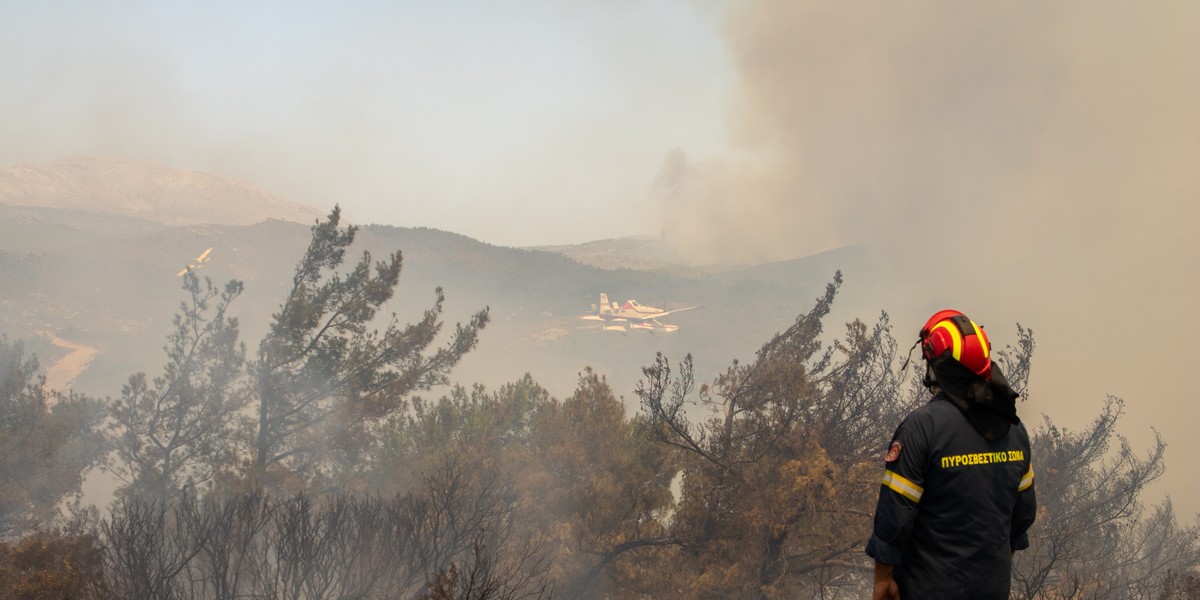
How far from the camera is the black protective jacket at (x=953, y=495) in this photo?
11.2 ft

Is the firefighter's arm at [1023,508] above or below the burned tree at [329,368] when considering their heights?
above

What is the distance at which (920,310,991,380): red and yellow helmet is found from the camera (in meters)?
3.48

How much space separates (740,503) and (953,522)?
1230cm

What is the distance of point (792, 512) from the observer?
14.4 m

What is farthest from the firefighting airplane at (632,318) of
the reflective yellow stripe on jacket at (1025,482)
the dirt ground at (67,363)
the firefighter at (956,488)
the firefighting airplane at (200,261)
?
the firefighter at (956,488)

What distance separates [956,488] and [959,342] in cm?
70

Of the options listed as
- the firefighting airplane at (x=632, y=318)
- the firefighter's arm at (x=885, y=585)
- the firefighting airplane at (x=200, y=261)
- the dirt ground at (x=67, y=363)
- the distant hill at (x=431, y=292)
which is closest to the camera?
the firefighter's arm at (x=885, y=585)

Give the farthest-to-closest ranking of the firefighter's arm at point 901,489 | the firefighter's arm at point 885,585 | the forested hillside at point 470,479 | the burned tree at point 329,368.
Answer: the burned tree at point 329,368, the forested hillside at point 470,479, the firefighter's arm at point 885,585, the firefighter's arm at point 901,489

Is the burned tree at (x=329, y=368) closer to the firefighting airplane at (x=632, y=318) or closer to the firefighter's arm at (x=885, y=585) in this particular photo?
the firefighter's arm at (x=885, y=585)

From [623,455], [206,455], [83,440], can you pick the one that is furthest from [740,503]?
[83,440]

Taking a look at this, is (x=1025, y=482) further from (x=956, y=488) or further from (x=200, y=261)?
(x=200, y=261)

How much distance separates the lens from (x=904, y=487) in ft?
11.2

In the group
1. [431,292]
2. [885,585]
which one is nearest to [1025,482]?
[885,585]

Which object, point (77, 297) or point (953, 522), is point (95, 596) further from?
point (77, 297)
